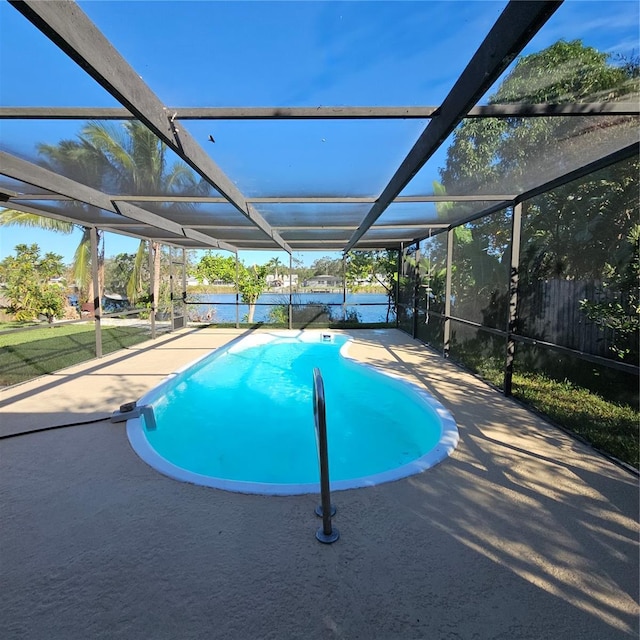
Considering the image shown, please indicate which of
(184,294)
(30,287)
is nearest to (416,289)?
(184,294)

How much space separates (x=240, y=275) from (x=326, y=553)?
36.4 ft

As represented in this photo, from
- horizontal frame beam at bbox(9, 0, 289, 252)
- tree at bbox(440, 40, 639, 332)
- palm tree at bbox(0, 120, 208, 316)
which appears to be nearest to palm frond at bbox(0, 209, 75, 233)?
palm tree at bbox(0, 120, 208, 316)

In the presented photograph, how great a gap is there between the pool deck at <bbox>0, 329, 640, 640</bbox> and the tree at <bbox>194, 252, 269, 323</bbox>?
370 inches

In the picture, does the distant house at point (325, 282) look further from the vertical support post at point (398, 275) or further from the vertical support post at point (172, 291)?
the vertical support post at point (172, 291)

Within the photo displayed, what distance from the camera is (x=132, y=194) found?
15.6ft

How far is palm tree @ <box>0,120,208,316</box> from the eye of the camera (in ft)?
10.2

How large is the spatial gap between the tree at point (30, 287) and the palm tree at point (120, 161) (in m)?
5.98

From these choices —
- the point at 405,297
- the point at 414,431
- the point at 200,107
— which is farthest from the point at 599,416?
the point at 405,297

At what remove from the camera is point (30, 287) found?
30.3ft

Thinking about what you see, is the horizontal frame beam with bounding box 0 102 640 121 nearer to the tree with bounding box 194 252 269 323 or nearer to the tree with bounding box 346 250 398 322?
the tree with bounding box 194 252 269 323

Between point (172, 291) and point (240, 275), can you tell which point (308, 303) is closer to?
point (240, 275)

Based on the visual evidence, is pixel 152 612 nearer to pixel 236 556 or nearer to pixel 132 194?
pixel 236 556

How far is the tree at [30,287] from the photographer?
9.12 m

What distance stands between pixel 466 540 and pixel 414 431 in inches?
85.6
